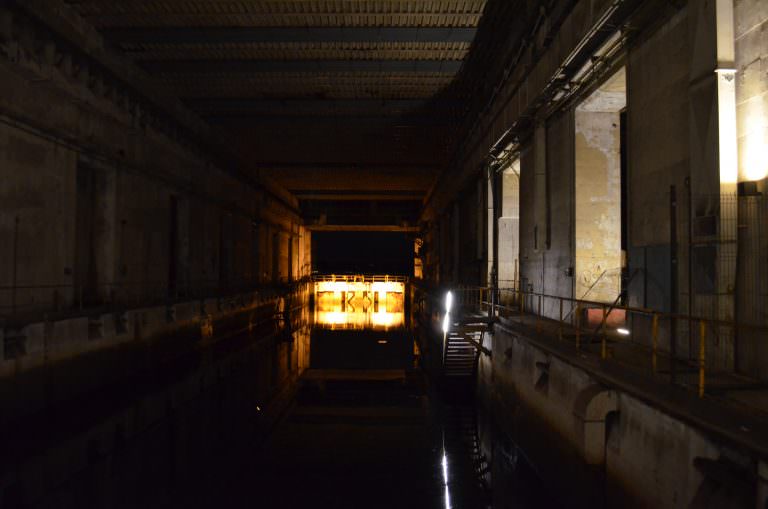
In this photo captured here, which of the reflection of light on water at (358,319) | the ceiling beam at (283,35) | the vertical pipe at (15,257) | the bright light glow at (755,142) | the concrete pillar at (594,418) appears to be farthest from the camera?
the reflection of light on water at (358,319)

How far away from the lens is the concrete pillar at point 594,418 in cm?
679

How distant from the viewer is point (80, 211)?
15336 millimetres

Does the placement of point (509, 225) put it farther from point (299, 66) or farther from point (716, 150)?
point (716, 150)

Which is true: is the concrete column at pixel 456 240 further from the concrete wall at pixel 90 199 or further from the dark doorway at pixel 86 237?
the dark doorway at pixel 86 237

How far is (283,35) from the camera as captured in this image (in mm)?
15867

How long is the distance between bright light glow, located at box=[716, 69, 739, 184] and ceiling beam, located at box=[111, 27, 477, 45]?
987 centimetres

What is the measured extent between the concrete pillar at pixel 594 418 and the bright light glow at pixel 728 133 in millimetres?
2989

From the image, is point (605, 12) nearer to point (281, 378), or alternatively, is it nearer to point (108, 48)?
point (108, 48)

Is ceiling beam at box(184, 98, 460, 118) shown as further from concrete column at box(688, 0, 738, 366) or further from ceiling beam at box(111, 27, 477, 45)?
concrete column at box(688, 0, 738, 366)

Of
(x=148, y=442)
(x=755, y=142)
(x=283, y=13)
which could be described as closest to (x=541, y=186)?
(x=755, y=142)

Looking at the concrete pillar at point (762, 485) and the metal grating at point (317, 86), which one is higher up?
the metal grating at point (317, 86)

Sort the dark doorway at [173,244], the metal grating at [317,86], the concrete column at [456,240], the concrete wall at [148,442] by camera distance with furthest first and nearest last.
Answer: the concrete column at [456,240], the dark doorway at [173,244], the metal grating at [317,86], the concrete wall at [148,442]

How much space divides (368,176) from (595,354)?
2967cm

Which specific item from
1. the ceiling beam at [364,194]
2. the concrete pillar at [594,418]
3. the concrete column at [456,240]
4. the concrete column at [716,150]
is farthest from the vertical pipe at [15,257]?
the ceiling beam at [364,194]
